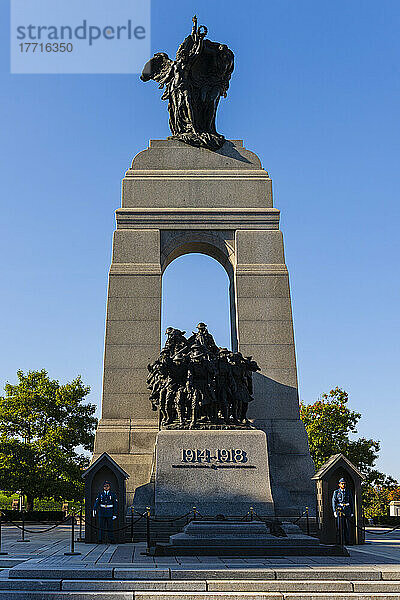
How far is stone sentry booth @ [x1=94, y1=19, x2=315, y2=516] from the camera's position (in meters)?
23.7

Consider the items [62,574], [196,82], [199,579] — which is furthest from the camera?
[196,82]

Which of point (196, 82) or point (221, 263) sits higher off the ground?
point (196, 82)

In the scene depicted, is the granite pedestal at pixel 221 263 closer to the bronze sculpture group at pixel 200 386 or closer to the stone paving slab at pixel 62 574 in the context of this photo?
the bronze sculpture group at pixel 200 386

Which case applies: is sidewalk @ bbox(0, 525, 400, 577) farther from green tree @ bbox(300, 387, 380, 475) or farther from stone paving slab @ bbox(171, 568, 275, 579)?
green tree @ bbox(300, 387, 380, 475)

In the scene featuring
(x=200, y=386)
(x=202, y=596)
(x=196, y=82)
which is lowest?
(x=202, y=596)

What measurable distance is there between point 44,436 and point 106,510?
70.0ft

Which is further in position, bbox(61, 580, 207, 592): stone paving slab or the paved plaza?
bbox(61, 580, 207, 592): stone paving slab

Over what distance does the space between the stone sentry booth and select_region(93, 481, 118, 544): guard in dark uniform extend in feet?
9.60

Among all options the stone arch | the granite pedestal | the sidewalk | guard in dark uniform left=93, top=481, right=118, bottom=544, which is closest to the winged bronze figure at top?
the granite pedestal

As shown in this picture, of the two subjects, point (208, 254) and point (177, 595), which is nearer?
point (177, 595)

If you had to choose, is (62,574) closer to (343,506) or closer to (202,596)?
(202,596)

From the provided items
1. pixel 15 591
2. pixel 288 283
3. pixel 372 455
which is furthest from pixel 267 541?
pixel 372 455

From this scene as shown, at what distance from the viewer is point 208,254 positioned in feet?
96.0

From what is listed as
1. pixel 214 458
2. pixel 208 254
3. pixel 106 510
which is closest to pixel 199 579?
pixel 106 510
